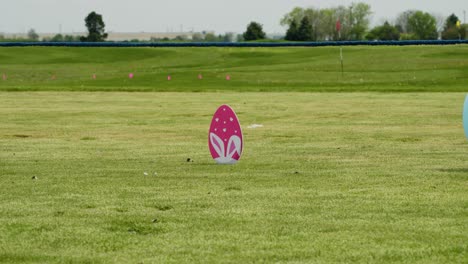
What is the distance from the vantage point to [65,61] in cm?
7838

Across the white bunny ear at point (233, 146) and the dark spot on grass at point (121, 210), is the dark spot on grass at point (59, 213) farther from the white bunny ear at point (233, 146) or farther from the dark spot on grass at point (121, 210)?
the white bunny ear at point (233, 146)

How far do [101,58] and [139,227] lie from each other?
71183 millimetres

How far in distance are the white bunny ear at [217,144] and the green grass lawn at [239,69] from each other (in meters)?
29.3

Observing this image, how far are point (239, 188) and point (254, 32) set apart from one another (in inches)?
5325

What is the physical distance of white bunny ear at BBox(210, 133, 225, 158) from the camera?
1545 centimetres

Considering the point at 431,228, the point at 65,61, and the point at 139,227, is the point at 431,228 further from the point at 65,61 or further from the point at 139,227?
the point at 65,61

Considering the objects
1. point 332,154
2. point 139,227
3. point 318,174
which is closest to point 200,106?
point 332,154

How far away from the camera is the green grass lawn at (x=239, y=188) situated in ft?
29.3

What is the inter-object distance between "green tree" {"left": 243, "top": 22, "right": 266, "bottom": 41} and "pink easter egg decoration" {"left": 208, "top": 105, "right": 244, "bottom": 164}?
13107 cm

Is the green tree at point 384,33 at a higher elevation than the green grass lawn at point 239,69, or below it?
below

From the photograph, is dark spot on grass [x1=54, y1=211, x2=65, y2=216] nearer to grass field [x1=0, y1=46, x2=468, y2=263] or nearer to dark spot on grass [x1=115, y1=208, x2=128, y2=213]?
grass field [x1=0, y1=46, x2=468, y2=263]

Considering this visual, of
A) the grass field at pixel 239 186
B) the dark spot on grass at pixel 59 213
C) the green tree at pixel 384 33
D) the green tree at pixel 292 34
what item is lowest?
the green tree at pixel 384 33

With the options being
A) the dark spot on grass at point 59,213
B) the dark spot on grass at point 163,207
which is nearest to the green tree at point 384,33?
the dark spot on grass at point 163,207

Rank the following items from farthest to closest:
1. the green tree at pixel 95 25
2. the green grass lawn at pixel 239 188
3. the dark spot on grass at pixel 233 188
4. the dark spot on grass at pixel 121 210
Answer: the green tree at pixel 95 25
the dark spot on grass at pixel 233 188
the dark spot on grass at pixel 121 210
the green grass lawn at pixel 239 188
